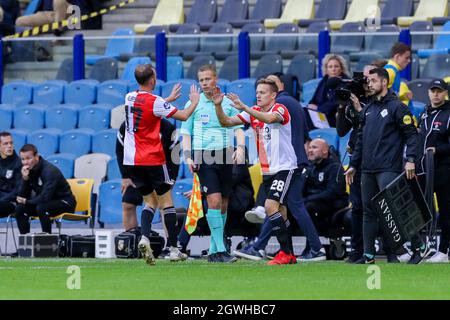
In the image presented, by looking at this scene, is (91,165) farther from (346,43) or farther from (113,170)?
(346,43)

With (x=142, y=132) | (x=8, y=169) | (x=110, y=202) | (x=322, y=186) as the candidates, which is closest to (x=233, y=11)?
(x=110, y=202)

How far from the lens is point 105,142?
1983 centimetres

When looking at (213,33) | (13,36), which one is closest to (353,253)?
(213,33)

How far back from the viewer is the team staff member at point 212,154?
14250 millimetres

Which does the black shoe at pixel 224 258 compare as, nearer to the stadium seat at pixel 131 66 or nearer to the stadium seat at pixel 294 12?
the stadium seat at pixel 131 66

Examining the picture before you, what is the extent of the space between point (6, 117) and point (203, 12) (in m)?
5.09

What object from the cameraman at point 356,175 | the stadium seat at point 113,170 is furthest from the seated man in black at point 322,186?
the stadium seat at point 113,170

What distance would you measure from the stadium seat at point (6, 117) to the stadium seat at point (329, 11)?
5217 mm

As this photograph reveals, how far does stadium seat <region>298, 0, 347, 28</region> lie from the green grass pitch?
936 centimetres

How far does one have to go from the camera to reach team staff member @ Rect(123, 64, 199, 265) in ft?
46.2

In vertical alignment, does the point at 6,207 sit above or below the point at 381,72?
below

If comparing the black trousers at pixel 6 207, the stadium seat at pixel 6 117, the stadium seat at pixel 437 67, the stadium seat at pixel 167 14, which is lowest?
the black trousers at pixel 6 207

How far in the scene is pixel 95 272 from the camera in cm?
1291
